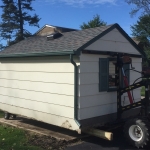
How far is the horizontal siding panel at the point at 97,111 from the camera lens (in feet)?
21.0

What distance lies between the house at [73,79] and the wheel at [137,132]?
920mm

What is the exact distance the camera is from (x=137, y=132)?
612cm

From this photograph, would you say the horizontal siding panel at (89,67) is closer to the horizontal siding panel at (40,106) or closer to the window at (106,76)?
the window at (106,76)

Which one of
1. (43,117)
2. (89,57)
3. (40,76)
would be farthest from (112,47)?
(43,117)

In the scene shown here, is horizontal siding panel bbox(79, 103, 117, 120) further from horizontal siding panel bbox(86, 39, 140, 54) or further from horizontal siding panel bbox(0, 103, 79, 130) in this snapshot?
horizontal siding panel bbox(86, 39, 140, 54)

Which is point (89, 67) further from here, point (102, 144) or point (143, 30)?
point (143, 30)

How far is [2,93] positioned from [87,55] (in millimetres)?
4075

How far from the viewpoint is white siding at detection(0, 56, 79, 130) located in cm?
657

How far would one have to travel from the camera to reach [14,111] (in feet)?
27.6

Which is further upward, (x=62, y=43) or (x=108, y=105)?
(x=62, y=43)

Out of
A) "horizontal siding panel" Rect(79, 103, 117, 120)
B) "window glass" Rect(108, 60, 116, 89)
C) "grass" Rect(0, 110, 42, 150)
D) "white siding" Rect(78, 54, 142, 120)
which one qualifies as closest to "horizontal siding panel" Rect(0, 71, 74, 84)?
"white siding" Rect(78, 54, 142, 120)

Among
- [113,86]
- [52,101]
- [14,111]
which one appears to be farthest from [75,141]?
[14,111]

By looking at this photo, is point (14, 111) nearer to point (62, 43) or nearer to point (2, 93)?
point (2, 93)

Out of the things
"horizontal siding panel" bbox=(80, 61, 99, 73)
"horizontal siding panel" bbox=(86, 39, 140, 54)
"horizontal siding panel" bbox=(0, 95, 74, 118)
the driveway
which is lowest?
the driveway
